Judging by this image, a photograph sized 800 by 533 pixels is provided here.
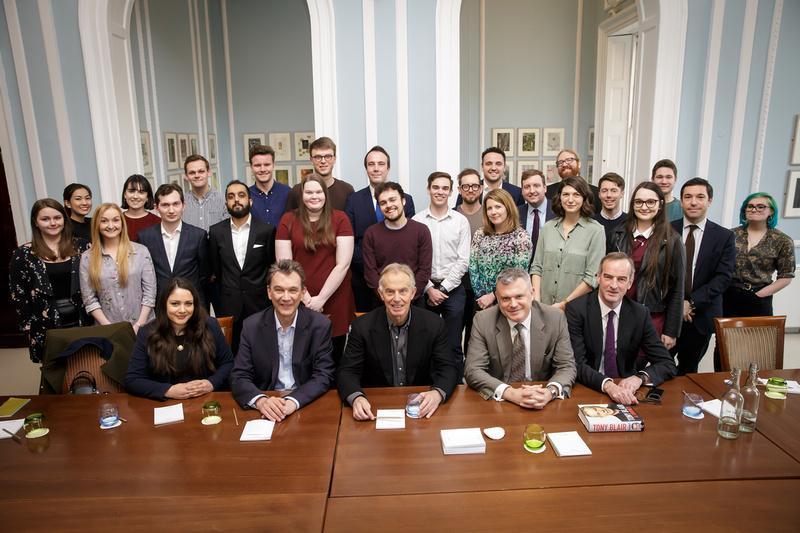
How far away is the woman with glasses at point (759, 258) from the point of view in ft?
13.7

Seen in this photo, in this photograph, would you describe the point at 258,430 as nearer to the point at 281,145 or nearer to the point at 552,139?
the point at 281,145

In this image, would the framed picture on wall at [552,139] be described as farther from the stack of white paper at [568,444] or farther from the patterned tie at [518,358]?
the stack of white paper at [568,444]

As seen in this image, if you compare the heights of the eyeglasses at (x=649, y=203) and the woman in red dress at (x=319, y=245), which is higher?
the eyeglasses at (x=649, y=203)

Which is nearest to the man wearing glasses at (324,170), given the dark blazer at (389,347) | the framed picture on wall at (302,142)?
the dark blazer at (389,347)

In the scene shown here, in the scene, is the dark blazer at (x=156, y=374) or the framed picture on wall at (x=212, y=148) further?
the framed picture on wall at (x=212, y=148)

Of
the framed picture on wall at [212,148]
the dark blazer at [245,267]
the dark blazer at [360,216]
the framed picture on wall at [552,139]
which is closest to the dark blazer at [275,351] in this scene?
the dark blazer at [245,267]

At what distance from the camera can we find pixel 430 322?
9.83 ft

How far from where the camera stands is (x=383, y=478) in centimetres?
200

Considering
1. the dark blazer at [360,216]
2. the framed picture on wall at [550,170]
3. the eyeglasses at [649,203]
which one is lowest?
the dark blazer at [360,216]

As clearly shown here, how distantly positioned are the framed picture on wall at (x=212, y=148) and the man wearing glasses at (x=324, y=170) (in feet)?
14.9

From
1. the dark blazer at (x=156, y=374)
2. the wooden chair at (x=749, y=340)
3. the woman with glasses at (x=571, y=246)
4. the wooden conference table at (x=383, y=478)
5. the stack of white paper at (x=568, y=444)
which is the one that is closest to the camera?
the wooden conference table at (x=383, y=478)

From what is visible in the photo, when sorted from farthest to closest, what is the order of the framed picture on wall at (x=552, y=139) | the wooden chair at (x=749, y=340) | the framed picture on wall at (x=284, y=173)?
the framed picture on wall at (x=284, y=173), the framed picture on wall at (x=552, y=139), the wooden chair at (x=749, y=340)

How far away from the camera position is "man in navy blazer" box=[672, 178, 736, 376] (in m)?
3.84

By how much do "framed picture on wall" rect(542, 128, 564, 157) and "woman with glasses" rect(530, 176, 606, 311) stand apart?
4.94m
